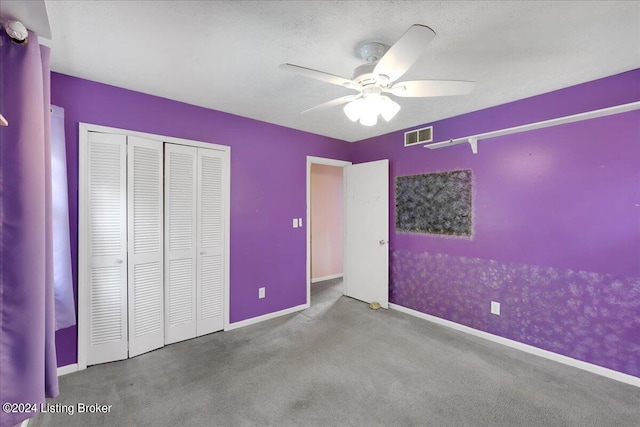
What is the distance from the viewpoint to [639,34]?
1648mm

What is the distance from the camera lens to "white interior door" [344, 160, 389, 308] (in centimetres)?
374

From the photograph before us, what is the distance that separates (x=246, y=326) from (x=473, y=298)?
97.5 inches

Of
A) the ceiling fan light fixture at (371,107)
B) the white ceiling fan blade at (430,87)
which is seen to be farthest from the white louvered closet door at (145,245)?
the white ceiling fan blade at (430,87)

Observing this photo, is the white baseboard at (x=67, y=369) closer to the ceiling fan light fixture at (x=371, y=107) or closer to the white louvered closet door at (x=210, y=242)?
the white louvered closet door at (x=210, y=242)

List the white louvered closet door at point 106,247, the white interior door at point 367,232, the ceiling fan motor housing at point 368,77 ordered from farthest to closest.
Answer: the white interior door at point 367,232, the white louvered closet door at point 106,247, the ceiling fan motor housing at point 368,77

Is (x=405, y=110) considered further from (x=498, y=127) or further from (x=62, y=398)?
(x=62, y=398)

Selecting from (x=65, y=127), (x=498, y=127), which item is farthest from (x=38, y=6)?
(x=498, y=127)

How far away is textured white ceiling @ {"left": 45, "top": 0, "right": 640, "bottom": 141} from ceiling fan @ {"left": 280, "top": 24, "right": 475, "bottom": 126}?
256mm

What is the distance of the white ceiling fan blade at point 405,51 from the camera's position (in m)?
1.18

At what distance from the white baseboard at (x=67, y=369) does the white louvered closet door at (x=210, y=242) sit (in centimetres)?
95

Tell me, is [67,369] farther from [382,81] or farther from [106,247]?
[382,81]

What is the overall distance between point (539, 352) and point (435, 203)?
5.51 feet

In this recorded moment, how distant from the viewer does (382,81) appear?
63.3 inches

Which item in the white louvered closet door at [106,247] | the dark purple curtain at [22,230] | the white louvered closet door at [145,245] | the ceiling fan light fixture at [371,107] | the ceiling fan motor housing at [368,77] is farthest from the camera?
the white louvered closet door at [145,245]
